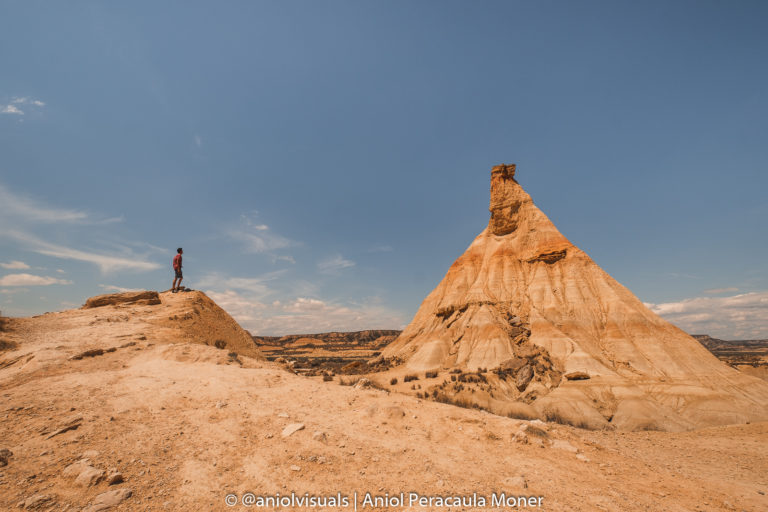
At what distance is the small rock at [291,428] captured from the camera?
233 inches

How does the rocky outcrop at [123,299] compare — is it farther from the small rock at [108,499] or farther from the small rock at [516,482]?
the small rock at [516,482]

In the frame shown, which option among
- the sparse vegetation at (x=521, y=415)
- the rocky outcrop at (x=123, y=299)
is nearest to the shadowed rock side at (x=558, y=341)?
the sparse vegetation at (x=521, y=415)

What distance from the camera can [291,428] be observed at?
6.09m

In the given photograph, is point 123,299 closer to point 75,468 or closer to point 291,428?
point 75,468

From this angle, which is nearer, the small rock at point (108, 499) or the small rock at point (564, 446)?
the small rock at point (108, 499)

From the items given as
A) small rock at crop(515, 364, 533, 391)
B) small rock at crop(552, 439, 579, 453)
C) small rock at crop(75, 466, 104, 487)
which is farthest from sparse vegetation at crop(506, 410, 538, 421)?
small rock at crop(75, 466, 104, 487)

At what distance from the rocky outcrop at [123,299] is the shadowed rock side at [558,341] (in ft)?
69.9

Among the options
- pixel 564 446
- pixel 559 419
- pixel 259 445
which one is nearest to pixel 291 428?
pixel 259 445

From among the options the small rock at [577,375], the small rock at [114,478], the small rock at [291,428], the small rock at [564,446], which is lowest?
the small rock at [577,375]

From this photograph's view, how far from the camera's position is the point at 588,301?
88.2ft

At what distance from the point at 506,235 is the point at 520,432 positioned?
33489 mm

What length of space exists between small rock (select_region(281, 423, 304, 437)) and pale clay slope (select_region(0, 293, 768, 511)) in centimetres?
13

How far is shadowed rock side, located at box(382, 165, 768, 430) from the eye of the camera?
58.1 ft

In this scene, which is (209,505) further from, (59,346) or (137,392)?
(59,346)
